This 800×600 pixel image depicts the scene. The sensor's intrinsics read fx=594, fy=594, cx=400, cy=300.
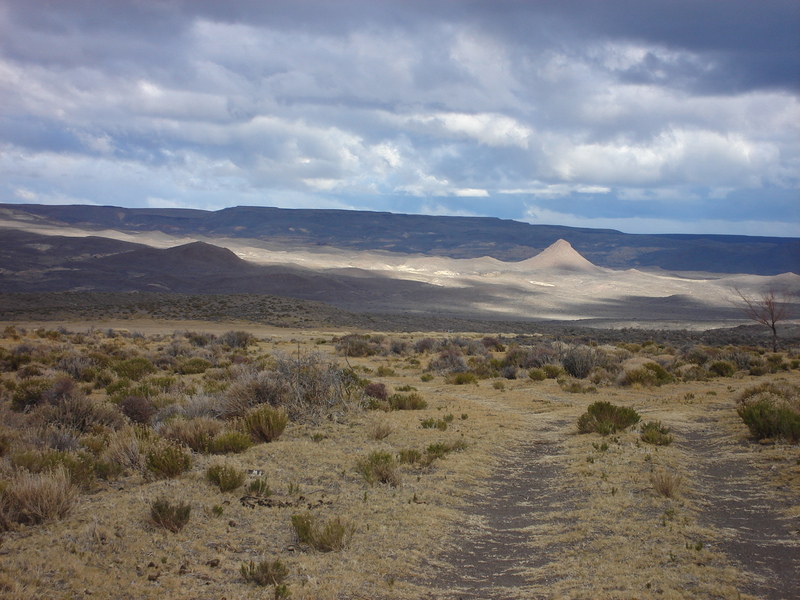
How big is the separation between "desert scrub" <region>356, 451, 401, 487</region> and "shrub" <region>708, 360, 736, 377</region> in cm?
1594

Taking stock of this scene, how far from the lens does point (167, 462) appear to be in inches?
274

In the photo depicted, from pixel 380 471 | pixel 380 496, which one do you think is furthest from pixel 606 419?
pixel 380 496

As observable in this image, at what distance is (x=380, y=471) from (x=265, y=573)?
294cm

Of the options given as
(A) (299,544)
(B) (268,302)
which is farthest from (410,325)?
(A) (299,544)

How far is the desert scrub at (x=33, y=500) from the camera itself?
17.9ft

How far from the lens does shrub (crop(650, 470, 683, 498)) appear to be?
23.1 ft

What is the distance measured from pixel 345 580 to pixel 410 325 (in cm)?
5507

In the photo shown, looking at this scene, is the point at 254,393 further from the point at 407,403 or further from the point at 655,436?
the point at 655,436

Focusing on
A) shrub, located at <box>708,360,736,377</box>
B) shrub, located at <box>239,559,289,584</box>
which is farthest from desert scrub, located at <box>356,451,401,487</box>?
shrub, located at <box>708,360,736,377</box>

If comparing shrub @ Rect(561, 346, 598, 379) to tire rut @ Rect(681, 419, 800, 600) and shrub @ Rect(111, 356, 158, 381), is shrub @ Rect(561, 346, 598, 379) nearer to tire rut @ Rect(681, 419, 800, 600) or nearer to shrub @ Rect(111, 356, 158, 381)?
tire rut @ Rect(681, 419, 800, 600)

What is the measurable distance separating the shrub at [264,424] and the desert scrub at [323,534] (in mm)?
3644

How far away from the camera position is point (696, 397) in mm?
15039

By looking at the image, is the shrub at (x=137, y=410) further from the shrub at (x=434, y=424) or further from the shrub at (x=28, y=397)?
the shrub at (x=434, y=424)

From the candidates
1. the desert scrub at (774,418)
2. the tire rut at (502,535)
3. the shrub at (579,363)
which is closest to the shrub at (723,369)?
the shrub at (579,363)
